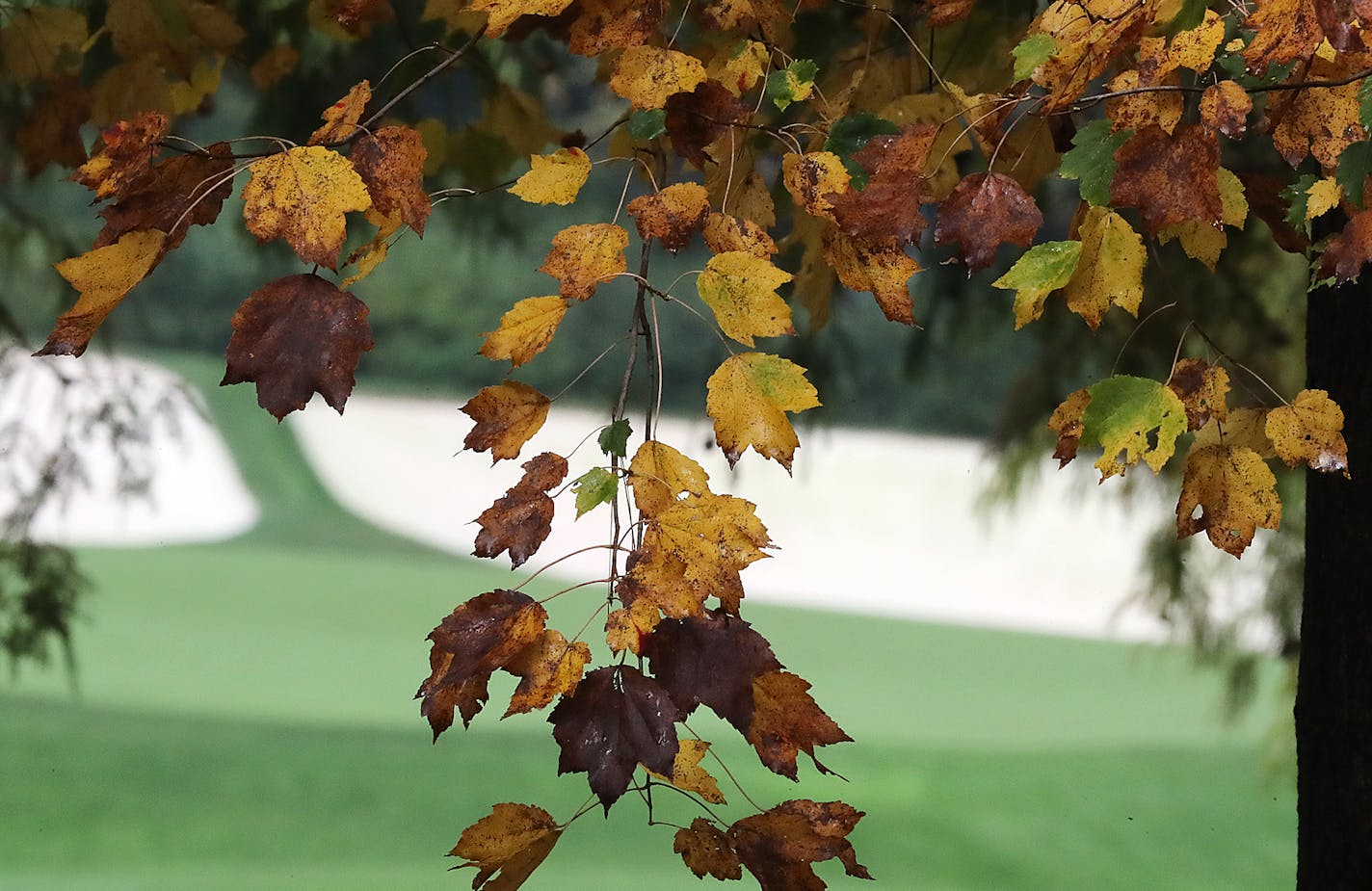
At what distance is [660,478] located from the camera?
3.78 ft

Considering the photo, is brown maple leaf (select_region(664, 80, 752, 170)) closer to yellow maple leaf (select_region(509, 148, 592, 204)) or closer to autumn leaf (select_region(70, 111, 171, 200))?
yellow maple leaf (select_region(509, 148, 592, 204))

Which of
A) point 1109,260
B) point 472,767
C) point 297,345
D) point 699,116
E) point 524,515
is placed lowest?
point 472,767

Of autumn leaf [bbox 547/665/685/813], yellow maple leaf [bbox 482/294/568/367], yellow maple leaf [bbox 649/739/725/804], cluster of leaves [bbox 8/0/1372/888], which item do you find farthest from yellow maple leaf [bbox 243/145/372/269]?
yellow maple leaf [bbox 649/739/725/804]

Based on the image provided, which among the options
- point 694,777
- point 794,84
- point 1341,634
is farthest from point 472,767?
point 794,84

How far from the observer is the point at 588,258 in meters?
1.22

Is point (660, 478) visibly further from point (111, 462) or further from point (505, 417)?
point (111, 462)

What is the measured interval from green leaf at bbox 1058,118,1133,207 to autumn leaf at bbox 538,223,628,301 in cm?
36

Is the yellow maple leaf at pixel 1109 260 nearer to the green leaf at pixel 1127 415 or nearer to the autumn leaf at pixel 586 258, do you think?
the green leaf at pixel 1127 415

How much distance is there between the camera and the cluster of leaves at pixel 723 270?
109cm

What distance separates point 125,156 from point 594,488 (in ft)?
1.40

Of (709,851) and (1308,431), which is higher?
(1308,431)

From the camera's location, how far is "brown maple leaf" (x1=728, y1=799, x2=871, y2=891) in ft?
3.97

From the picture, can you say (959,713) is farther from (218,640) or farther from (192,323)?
(192,323)

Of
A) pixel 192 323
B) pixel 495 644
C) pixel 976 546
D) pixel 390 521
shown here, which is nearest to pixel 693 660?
pixel 495 644
